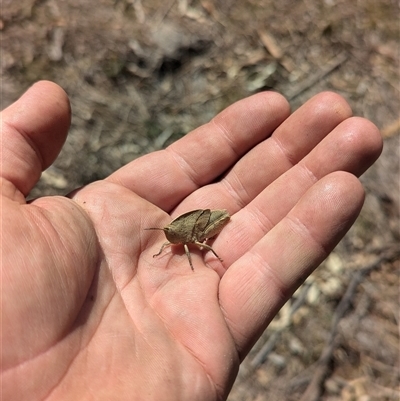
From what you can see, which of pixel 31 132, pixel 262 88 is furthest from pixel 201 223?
pixel 262 88

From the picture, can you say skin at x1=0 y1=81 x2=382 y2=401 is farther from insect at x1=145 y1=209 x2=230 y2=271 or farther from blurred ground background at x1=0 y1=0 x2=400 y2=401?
blurred ground background at x1=0 y1=0 x2=400 y2=401

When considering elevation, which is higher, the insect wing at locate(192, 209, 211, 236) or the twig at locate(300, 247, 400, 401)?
the insect wing at locate(192, 209, 211, 236)

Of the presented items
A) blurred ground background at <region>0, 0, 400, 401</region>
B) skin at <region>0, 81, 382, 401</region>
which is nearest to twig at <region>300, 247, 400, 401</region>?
blurred ground background at <region>0, 0, 400, 401</region>

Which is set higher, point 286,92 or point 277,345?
point 286,92

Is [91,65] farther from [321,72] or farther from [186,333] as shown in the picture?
[186,333]

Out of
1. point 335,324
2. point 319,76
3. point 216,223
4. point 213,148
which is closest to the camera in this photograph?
point 216,223

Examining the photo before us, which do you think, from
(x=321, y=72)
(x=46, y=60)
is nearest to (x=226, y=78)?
(x=321, y=72)

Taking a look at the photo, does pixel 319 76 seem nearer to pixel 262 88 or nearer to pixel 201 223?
pixel 262 88
